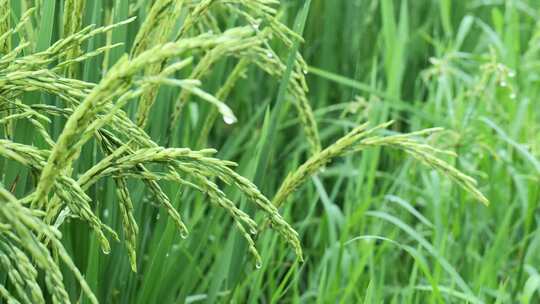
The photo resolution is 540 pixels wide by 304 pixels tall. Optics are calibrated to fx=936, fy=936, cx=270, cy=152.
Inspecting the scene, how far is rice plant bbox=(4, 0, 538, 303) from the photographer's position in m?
1.04

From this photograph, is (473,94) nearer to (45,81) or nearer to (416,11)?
(416,11)

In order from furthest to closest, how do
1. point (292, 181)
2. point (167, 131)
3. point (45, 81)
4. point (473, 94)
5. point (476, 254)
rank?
point (473, 94) < point (476, 254) < point (167, 131) < point (292, 181) < point (45, 81)

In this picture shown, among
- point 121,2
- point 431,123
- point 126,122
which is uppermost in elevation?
point 121,2

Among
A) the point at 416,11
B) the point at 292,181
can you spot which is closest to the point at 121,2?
the point at 292,181

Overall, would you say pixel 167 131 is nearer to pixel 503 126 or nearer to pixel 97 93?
pixel 97 93

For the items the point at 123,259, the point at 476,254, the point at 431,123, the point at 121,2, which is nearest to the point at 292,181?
the point at 123,259

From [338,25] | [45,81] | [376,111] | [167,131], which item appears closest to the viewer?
[45,81]

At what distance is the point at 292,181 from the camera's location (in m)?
1.63

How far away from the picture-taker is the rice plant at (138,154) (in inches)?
40.8

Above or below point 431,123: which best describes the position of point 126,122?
above

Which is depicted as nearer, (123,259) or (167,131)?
(123,259)

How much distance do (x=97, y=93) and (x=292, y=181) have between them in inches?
27.4

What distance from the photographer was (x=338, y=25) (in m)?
3.38

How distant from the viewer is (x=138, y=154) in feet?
3.92
